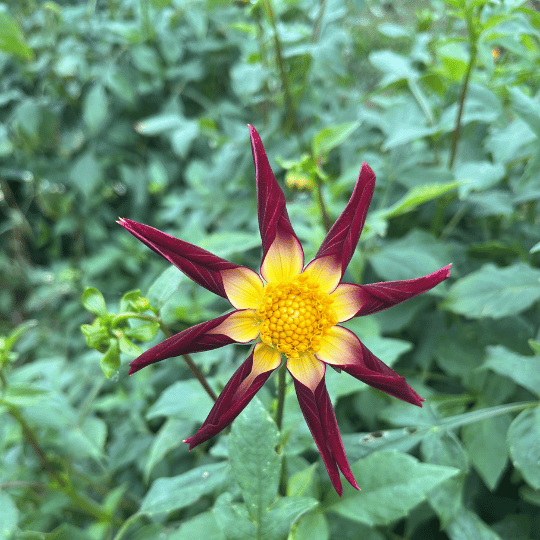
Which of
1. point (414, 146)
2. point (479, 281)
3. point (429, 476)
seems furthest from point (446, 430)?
point (414, 146)

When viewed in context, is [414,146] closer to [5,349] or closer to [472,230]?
[472,230]

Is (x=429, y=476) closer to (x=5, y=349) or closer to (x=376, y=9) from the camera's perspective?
(x=5, y=349)

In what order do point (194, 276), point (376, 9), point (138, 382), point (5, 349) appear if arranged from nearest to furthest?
1. point (194, 276)
2. point (5, 349)
3. point (138, 382)
4. point (376, 9)

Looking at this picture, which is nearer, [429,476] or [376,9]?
[429,476]

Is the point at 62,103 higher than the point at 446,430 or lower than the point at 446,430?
higher

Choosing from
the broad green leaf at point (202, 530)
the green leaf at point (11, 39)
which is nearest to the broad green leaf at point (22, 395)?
the broad green leaf at point (202, 530)

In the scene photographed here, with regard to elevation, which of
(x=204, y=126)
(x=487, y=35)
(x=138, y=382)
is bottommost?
(x=138, y=382)

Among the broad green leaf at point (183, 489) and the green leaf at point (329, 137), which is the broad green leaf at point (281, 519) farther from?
the green leaf at point (329, 137)

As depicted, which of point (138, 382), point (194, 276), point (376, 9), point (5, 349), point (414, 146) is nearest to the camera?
point (194, 276)
